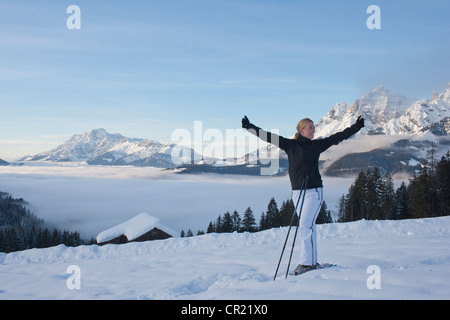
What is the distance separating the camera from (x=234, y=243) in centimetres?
1276

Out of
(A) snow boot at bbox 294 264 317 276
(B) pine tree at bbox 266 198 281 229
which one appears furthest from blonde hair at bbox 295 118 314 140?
(B) pine tree at bbox 266 198 281 229

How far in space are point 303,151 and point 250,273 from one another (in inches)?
103

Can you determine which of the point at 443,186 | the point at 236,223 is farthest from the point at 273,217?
the point at 443,186

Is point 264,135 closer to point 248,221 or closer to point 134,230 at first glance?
point 134,230

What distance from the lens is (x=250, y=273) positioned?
646 cm

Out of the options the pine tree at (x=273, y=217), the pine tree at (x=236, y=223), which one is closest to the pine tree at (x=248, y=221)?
the pine tree at (x=236, y=223)

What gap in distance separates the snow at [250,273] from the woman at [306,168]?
0.47m

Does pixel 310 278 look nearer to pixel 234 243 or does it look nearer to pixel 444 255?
pixel 444 255

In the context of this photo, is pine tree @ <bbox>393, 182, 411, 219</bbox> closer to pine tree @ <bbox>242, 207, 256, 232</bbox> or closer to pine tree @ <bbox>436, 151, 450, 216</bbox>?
pine tree @ <bbox>436, 151, 450, 216</bbox>

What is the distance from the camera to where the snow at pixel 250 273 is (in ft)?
14.8

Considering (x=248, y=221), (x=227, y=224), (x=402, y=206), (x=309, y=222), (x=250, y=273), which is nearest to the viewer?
(x=309, y=222)

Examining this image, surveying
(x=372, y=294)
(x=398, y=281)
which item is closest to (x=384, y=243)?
(x=398, y=281)

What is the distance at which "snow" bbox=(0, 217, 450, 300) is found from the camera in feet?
14.8
